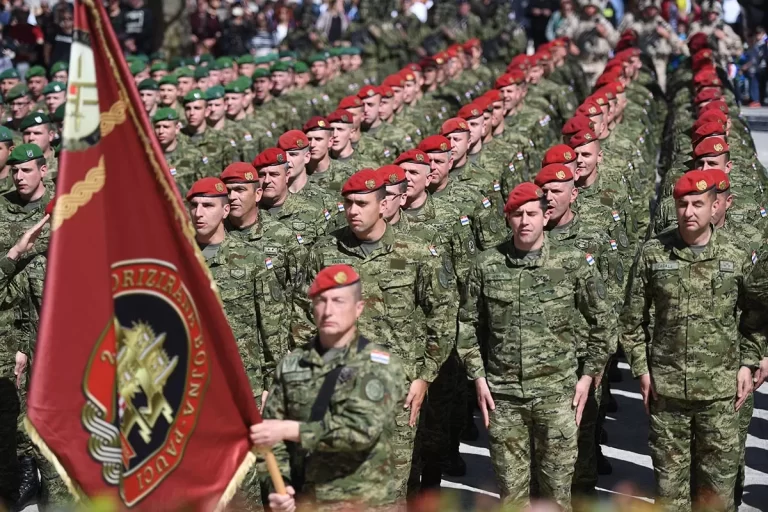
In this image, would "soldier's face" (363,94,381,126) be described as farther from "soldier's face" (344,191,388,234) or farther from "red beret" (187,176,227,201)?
"soldier's face" (344,191,388,234)

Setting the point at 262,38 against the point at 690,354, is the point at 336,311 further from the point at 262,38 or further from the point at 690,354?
the point at 262,38

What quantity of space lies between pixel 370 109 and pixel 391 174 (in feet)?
17.2

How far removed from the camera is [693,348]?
288 inches

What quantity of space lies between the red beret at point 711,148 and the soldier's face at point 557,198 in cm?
178

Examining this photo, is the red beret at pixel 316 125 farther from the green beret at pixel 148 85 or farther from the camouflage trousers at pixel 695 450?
the green beret at pixel 148 85

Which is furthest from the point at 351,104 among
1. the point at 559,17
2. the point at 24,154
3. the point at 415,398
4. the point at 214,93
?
the point at 559,17

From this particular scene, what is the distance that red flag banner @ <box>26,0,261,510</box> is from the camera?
472 cm

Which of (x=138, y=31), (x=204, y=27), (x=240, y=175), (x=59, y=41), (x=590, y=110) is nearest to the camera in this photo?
(x=240, y=175)

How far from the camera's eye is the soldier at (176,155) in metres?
12.4

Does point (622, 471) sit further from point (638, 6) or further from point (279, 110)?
point (638, 6)

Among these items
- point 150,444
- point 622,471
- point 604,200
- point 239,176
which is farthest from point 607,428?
point 150,444

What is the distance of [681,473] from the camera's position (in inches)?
292

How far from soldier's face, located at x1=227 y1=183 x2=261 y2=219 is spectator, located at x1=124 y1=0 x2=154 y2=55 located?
17.0 meters

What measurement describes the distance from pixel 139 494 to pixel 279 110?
1168cm
